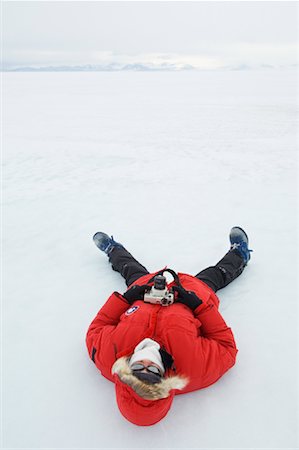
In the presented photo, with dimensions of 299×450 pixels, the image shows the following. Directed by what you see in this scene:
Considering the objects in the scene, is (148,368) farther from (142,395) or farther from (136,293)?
(136,293)

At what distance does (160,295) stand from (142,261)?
1322 mm

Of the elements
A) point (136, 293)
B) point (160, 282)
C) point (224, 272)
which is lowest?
point (224, 272)

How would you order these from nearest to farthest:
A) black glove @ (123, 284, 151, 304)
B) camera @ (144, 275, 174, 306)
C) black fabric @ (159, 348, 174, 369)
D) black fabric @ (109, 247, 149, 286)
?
1. black fabric @ (159, 348, 174, 369)
2. camera @ (144, 275, 174, 306)
3. black glove @ (123, 284, 151, 304)
4. black fabric @ (109, 247, 149, 286)

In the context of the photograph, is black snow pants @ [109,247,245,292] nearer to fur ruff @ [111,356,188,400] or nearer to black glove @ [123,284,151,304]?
black glove @ [123,284,151,304]

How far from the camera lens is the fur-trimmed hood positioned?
170 cm

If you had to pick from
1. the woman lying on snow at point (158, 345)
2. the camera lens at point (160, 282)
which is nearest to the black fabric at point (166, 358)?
the woman lying on snow at point (158, 345)

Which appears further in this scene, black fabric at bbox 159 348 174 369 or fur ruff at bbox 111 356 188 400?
black fabric at bbox 159 348 174 369

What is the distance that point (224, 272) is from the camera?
3045 mm

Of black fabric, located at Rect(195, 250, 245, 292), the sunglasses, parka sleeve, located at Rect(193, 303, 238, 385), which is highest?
the sunglasses

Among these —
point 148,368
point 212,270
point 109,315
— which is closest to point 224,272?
point 212,270

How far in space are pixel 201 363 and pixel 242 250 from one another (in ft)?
4.65

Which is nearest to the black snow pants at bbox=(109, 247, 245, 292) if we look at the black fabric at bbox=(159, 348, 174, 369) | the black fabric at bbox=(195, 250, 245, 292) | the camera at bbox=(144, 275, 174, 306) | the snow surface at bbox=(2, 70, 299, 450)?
the black fabric at bbox=(195, 250, 245, 292)

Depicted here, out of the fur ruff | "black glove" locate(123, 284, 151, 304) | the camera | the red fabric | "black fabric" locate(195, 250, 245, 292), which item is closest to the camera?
the fur ruff

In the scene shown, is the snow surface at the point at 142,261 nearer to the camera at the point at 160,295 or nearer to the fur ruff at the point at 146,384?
the fur ruff at the point at 146,384
